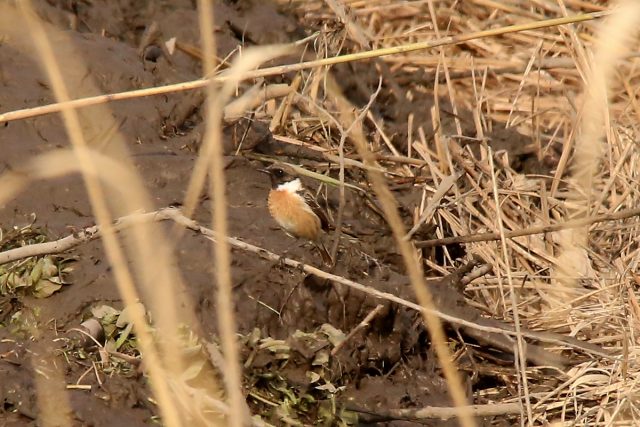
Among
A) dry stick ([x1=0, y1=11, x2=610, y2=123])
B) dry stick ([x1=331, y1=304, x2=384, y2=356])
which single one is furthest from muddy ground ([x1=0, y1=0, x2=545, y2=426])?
dry stick ([x1=0, y1=11, x2=610, y2=123])

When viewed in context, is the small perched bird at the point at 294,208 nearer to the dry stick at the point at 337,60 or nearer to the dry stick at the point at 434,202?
the dry stick at the point at 434,202

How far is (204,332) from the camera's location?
4137mm

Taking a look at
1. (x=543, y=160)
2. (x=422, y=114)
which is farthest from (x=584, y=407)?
(x=422, y=114)

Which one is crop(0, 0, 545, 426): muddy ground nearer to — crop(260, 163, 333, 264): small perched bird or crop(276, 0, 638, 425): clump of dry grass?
crop(260, 163, 333, 264): small perched bird

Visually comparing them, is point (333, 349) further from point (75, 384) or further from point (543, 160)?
point (543, 160)

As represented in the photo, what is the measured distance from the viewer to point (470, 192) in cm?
539

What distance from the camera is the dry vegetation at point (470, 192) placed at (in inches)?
133

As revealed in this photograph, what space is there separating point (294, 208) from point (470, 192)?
3.15 ft

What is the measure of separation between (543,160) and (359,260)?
196 cm

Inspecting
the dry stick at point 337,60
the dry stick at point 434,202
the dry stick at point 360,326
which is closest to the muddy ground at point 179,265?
the dry stick at point 360,326

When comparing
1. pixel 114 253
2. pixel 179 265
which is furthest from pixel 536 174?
pixel 114 253

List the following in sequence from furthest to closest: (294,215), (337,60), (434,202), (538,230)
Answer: (434,202) → (294,215) → (538,230) → (337,60)

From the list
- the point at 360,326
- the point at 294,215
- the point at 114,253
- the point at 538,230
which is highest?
the point at 114,253

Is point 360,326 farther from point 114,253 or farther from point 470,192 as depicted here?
point 114,253
